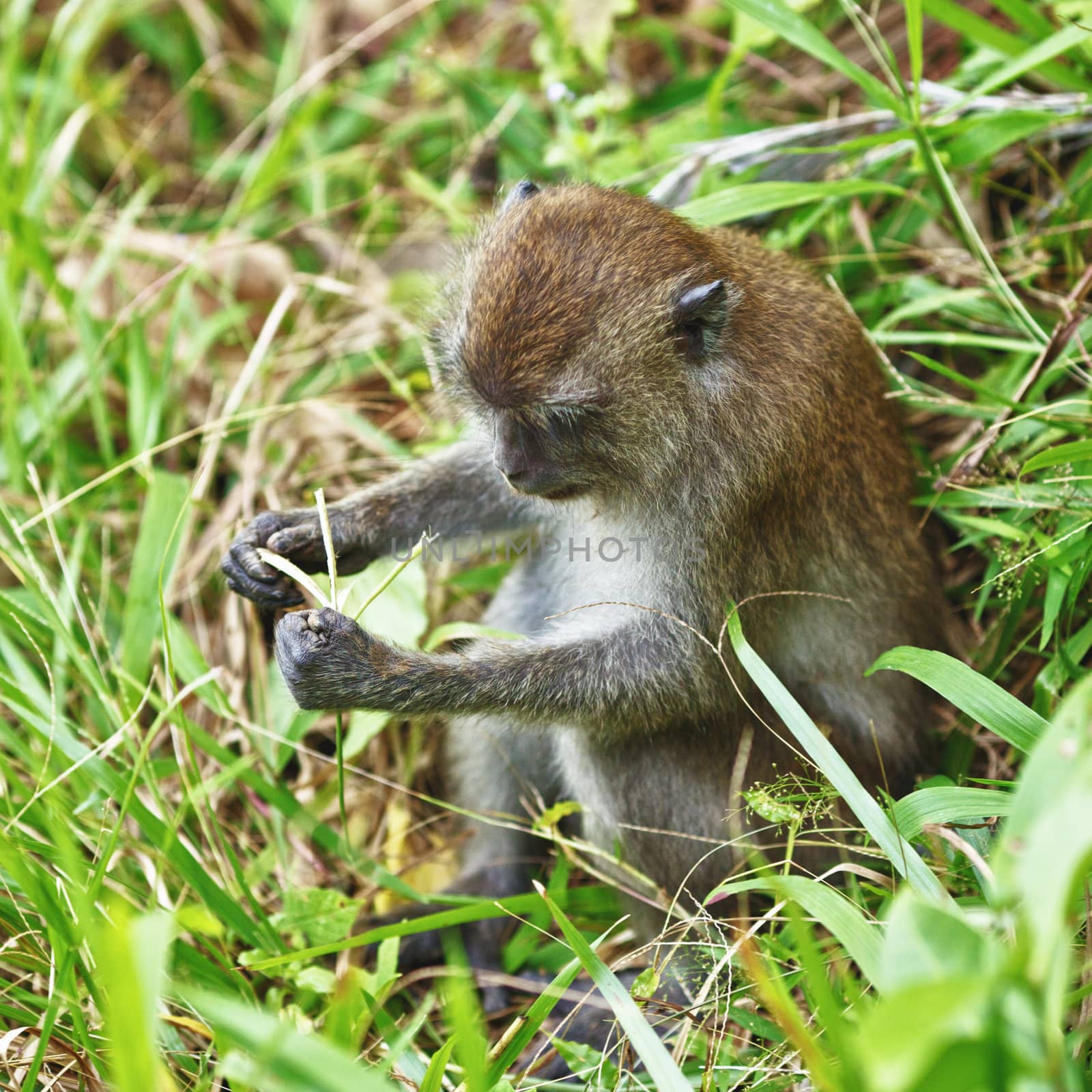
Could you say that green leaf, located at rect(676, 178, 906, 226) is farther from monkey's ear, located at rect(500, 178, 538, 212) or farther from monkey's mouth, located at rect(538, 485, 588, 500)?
monkey's mouth, located at rect(538, 485, 588, 500)

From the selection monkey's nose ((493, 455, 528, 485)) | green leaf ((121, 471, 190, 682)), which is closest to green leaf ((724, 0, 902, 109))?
monkey's nose ((493, 455, 528, 485))

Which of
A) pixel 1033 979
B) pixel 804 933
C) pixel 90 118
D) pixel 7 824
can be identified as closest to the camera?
pixel 1033 979

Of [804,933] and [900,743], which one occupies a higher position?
[804,933]

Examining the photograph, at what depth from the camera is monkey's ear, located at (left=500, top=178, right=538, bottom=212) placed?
328 centimetres

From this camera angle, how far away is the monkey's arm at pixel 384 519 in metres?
3.62

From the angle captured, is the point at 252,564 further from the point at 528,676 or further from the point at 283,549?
the point at 528,676

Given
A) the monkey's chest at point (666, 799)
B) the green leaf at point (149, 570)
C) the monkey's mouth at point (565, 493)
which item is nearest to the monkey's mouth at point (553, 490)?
the monkey's mouth at point (565, 493)

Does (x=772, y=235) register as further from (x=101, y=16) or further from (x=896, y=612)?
(x=101, y=16)

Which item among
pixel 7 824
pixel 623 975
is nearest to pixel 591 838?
pixel 623 975

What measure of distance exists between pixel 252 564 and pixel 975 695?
2243 mm

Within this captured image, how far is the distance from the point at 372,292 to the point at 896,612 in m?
2.91

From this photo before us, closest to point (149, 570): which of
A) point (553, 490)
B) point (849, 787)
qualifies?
point (553, 490)

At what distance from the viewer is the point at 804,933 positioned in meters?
1.89

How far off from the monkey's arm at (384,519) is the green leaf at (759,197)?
3.71 ft
